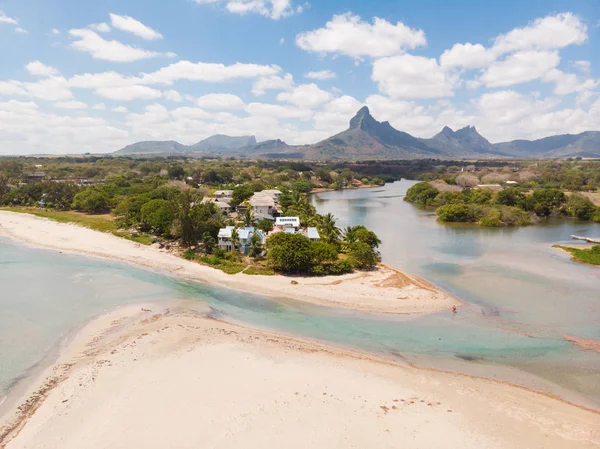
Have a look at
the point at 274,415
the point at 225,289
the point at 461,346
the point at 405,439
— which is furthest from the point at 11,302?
the point at 461,346

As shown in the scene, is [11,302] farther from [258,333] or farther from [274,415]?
[274,415]

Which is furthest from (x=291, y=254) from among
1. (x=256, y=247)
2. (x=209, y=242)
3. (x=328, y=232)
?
(x=209, y=242)

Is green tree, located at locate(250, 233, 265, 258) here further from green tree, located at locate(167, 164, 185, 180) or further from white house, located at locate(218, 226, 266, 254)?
green tree, located at locate(167, 164, 185, 180)

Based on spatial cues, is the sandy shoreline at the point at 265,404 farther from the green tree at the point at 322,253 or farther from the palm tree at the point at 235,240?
the palm tree at the point at 235,240

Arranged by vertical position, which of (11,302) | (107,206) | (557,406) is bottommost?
(557,406)

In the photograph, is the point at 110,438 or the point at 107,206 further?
the point at 107,206
